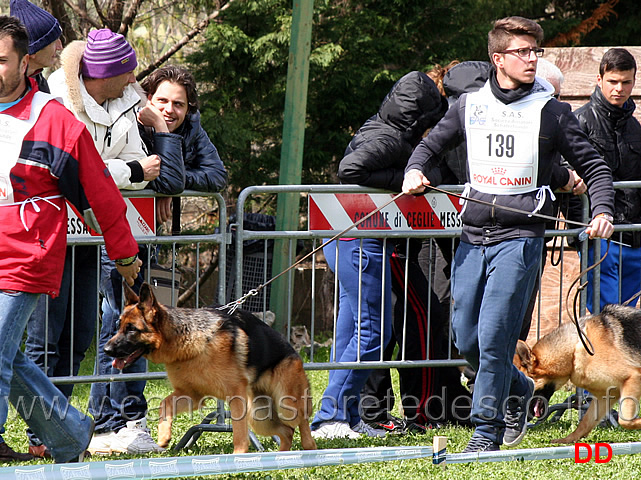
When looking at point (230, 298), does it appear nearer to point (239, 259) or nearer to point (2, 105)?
point (239, 259)

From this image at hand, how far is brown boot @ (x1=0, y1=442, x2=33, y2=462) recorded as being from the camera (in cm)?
464

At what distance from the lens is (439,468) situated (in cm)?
436

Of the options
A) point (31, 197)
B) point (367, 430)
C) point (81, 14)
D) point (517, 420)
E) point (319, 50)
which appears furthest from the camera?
point (81, 14)

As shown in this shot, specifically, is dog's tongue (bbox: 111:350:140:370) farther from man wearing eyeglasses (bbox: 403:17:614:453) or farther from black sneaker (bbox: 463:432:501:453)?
black sneaker (bbox: 463:432:501:453)

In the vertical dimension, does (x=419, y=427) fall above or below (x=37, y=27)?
below

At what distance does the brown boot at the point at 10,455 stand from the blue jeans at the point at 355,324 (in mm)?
1753

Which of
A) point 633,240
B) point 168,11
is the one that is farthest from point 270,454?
point 168,11

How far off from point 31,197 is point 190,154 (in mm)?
1827

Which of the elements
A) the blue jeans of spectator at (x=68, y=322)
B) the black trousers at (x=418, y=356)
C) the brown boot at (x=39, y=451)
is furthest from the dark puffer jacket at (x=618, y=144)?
the brown boot at (x=39, y=451)

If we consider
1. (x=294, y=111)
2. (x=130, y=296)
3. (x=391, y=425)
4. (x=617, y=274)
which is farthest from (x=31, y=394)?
(x=294, y=111)

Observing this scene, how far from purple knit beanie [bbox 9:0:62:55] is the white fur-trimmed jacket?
19 cm

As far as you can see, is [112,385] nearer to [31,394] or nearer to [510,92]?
[31,394]

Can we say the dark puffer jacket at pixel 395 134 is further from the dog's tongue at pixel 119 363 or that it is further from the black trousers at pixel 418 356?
the dog's tongue at pixel 119 363

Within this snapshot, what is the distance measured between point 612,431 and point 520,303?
5.24 feet
